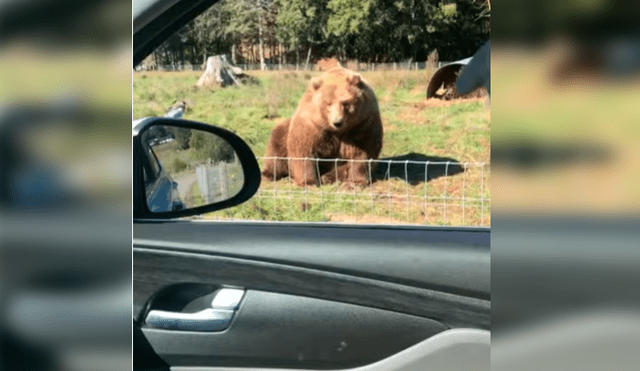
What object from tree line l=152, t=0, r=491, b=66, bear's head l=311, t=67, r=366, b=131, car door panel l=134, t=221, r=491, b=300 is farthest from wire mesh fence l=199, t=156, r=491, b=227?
car door panel l=134, t=221, r=491, b=300

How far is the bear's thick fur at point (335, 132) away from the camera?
4957 mm

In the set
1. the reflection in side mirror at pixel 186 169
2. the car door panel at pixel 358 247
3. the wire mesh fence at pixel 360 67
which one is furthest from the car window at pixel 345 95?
the car door panel at pixel 358 247

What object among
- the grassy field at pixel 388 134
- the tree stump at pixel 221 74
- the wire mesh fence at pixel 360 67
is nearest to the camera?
the grassy field at pixel 388 134

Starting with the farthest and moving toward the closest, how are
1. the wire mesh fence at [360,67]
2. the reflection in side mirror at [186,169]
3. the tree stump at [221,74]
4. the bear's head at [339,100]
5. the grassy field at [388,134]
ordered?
the tree stump at [221,74], the wire mesh fence at [360,67], the bear's head at [339,100], the grassy field at [388,134], the reflection in side mirror at [186,169]

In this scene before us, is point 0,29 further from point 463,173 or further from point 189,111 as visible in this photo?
point 189,111

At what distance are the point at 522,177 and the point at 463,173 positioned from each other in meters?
4.75

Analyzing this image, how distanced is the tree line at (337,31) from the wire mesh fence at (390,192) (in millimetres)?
742

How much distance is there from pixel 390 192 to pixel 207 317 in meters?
3.38

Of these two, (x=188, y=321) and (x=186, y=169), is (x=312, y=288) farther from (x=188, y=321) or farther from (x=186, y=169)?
(x=186, y=169)

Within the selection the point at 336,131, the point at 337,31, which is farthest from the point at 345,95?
the point at 337,31

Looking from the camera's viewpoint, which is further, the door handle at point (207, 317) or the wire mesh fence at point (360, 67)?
the wire mesh fence at point (360, 67)

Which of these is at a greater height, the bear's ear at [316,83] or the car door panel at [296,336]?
the bear's ear at [316,83]

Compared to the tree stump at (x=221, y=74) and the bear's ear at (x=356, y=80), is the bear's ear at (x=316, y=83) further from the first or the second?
the tree stump at (x=221, y=74)

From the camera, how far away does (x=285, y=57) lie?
5.84 metres
